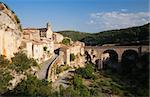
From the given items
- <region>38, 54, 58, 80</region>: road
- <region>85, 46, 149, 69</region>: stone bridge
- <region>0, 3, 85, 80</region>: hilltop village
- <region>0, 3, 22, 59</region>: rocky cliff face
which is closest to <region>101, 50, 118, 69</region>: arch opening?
<region>85, 46, 149, 69</region>: stone bridge

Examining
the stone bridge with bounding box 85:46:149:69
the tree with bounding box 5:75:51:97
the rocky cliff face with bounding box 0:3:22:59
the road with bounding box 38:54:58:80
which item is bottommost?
the tree with bounding box 5:75:51:97

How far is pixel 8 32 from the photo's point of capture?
25.8 m

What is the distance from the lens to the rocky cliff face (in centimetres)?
2486

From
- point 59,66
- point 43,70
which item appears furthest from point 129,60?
point 43,70

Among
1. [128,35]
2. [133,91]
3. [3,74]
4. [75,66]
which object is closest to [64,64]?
[75,66]

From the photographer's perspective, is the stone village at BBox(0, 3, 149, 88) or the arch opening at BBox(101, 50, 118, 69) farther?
the arch opening at BBox(101, 50, 118, 69)

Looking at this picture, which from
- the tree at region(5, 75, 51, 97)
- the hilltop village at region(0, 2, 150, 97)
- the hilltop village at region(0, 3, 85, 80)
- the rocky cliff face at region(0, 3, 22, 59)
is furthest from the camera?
the hilltop village at region(0, 3, 85, 80)

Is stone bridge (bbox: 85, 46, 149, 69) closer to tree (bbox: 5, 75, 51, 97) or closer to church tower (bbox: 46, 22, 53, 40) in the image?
church tower (bbox: 46, 22, 53, 40)

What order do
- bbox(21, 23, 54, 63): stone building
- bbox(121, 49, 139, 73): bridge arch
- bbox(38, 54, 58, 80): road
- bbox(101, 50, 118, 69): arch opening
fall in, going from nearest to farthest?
bbox(38, 54, 58, 80): road
bbox(21, 23, 54, 63): stone building
bbox(121, 49, 139, 73): bridge arch
bbox(101, 50, 118, 69): arch opening

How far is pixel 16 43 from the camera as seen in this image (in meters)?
28.0

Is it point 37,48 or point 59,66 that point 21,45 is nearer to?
point 37,48

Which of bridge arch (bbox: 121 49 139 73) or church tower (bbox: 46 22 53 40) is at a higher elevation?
church tower (bbox: 46 22 53 40)

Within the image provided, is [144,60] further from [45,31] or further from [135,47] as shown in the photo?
[45,31]

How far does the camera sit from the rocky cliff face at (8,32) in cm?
2486
